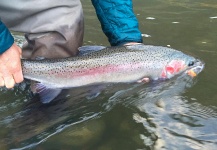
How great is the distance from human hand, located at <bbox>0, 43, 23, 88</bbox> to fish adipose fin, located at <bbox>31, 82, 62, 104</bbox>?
0.78 feet

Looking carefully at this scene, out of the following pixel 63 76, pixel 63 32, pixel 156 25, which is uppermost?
pixel 63 32

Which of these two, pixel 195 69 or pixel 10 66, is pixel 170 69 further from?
pixel 10 66

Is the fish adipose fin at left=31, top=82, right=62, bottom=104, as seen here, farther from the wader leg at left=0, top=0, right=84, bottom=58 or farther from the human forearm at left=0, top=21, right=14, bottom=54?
the human forearm at left=0, top=21, right=14, bottom=54

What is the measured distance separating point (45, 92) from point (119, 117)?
1.82 feet

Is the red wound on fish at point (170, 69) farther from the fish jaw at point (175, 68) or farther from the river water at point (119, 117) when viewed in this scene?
the river water at point (119, 117)

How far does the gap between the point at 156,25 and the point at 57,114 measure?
2928 mm

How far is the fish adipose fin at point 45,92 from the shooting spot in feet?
9.45

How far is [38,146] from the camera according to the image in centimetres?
237

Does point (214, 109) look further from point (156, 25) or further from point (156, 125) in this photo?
point (156, 25)


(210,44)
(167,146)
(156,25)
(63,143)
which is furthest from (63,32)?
(156,25)

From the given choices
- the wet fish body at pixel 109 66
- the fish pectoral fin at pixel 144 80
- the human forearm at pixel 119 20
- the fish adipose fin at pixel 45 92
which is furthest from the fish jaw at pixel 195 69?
the fish adipose fin at pixel 45 92

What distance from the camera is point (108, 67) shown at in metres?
2.94

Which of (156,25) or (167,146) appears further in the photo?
(156,25)

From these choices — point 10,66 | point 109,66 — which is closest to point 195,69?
point 109,66
